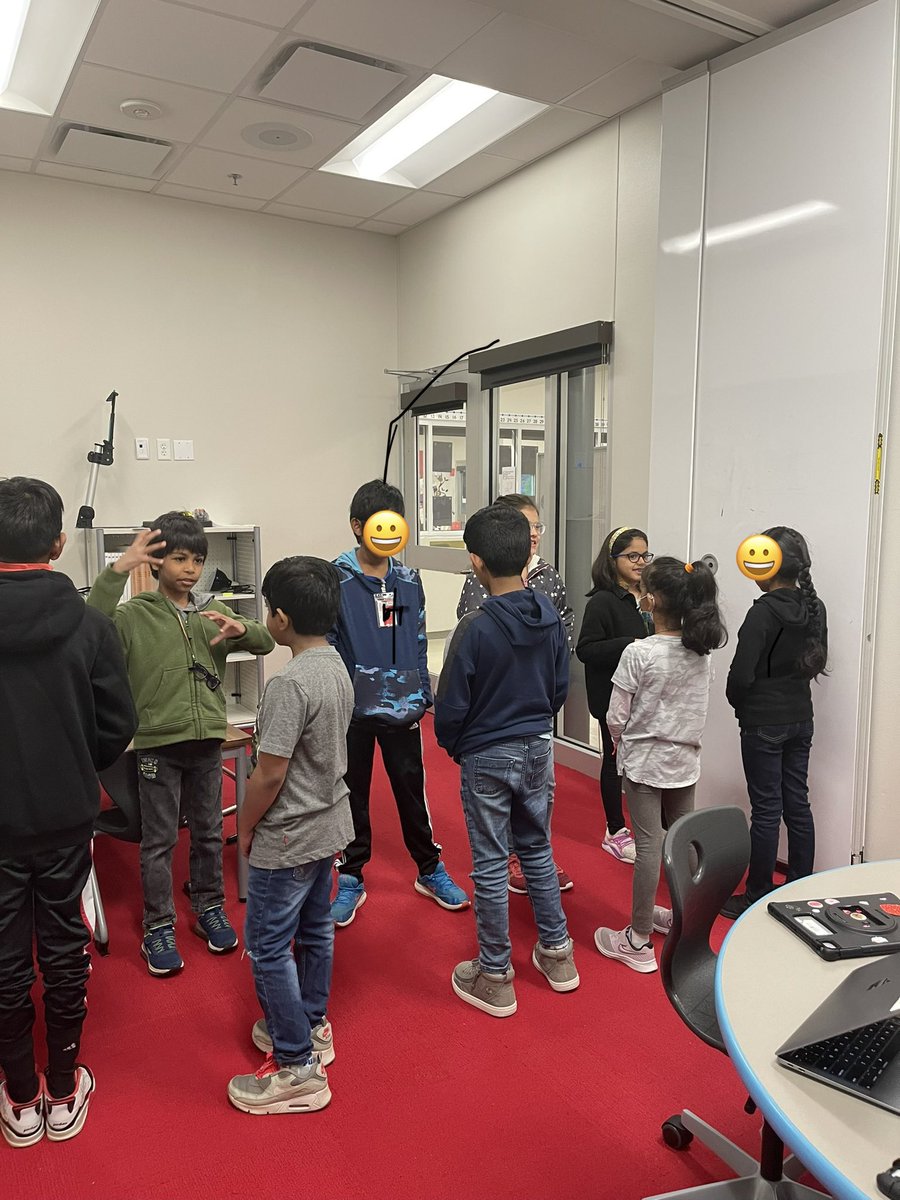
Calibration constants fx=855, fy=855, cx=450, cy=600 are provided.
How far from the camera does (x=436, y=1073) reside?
86.1 inches

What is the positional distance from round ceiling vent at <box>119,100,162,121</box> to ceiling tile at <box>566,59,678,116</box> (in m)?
1.93

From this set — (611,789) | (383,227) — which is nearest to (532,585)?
(611,789)

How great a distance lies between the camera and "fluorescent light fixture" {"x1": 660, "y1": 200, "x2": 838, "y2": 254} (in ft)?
9.93

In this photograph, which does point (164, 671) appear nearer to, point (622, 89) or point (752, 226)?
point (752, 226)

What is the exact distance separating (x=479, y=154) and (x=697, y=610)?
319cm

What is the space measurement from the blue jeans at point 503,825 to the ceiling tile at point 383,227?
4.54 metres

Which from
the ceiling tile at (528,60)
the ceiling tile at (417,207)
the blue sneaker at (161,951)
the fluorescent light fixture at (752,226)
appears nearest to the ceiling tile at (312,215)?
the ceiling tile at (417,207)

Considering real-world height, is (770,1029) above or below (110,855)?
above

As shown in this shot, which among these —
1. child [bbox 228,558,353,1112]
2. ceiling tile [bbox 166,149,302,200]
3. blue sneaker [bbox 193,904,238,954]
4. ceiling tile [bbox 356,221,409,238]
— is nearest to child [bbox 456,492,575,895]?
blue sneaker [bbox 193,904,238,954]

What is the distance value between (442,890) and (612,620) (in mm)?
1226

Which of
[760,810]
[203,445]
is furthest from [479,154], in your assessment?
[760,810]

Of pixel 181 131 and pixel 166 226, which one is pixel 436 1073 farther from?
pixel 166 226

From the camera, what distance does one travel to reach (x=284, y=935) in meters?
2.01

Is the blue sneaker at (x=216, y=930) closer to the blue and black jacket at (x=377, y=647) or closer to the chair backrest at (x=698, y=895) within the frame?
the blue and black jacket at (x=377, y=647)
